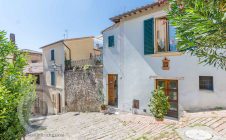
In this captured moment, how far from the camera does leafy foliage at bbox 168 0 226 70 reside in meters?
3.56

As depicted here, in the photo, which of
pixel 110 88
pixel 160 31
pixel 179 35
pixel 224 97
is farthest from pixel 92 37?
pixel 179 35

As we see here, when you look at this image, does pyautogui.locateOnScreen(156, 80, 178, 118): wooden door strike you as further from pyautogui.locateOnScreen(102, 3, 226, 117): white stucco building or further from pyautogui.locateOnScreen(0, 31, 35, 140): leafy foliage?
pyautogui.locateOnScreen(0, 31, 35, 140): leafy foliage

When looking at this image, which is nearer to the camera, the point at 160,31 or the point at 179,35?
the point at 179,35

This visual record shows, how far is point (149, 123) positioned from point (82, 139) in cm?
352

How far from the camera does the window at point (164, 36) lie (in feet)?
36.4

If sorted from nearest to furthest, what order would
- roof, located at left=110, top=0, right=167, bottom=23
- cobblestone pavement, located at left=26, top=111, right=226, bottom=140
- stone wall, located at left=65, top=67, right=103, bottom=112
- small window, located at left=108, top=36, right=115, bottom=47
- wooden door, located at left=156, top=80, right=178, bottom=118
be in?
cobblestone pavement, located at left=26, top=111, right=226, bottom=140, wooden door, located at left=156, top=80, right=178, bottom=118, roof, located at left=110, top=0, right=167, bottom=23, small window, located at left=108, top=36, right=115, bottom=47, stone wall, located at left=65, top=67, right=103, bottom=112

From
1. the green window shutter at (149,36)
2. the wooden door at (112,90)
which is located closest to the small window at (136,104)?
the wooden door at (112,90)

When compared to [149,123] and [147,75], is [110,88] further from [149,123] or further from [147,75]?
[149,123]

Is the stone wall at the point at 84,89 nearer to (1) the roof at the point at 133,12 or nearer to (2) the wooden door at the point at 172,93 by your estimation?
(1) the roof at the point at 133,12

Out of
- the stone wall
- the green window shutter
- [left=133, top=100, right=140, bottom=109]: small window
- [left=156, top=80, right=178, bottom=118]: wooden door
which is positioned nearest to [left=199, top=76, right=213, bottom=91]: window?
[left=156, top=80, right=178, bottom=118]: wooden door

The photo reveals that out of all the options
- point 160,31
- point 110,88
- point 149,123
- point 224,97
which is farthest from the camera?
point 110,88

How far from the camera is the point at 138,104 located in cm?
1256

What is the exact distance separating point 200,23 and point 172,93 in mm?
8109

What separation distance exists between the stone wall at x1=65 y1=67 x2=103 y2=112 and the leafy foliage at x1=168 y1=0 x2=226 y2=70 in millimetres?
11276
